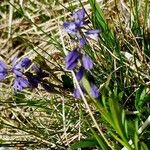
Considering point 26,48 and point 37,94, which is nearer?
point 37,94

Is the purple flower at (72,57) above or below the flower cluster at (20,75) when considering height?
above

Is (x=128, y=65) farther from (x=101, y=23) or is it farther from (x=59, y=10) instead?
(x=59, y=10)

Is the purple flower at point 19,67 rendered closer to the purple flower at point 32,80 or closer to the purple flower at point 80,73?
the purple flower at point 32,80

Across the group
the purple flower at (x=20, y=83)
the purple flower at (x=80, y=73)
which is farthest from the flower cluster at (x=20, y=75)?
the purple flower at (x=80, y=73)

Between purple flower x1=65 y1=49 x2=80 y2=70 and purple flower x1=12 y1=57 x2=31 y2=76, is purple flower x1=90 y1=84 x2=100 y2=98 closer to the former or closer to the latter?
purple flower x1=65 y1=49 x2=80 y2=70

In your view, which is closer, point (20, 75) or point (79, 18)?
point (79, 18)

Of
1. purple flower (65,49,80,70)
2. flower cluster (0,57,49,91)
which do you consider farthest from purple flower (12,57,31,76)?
purple flower (65,49,80,70)

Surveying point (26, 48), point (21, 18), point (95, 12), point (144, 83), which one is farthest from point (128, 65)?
point (21, 18)

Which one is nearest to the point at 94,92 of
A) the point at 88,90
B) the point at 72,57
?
the point at 88,90

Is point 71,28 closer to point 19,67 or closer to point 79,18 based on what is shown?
point 79,18

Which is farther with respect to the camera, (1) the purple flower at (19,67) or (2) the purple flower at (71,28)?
(1) the purple flower at (19,67)

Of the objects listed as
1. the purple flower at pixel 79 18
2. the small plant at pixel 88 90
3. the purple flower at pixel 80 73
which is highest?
the purple flower at pixel 79 18
